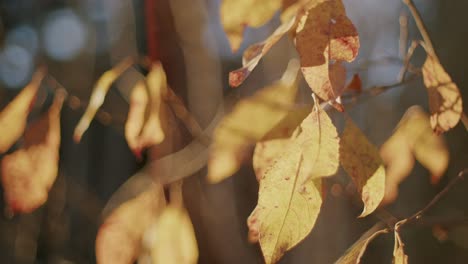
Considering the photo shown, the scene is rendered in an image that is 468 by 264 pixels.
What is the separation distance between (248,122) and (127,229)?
0.16 meters

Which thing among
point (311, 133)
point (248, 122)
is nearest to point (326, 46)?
point (311, 133)

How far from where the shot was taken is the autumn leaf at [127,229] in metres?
0.49

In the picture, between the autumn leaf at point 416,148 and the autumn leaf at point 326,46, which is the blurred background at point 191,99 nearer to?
the autumn leaf at point 416,148

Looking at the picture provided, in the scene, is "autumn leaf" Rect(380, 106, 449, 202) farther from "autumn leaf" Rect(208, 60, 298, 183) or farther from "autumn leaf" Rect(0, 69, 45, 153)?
"autumn leaf" Rect(0, 69, 45, 153)

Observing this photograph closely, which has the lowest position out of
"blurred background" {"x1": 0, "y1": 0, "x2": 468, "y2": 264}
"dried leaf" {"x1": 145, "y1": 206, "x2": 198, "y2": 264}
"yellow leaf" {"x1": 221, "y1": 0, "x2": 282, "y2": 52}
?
"blurred background" {"x1": 0, "y1": 0, "x2": 468, "y2": 264}

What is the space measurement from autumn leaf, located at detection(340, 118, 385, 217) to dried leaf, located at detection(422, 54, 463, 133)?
6 cm

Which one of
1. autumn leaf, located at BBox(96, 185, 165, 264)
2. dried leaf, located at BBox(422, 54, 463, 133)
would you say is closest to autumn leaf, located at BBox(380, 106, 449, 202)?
dried leaf, located at BBox(422, 54, 463, 133)

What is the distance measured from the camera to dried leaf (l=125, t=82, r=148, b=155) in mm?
495

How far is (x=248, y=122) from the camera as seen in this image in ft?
1.68

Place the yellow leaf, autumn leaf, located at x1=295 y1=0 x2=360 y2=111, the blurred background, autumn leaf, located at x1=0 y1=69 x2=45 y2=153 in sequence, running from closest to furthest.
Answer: autumn leaf, located at x1=295 y1=0 x2=360 y2=111, the yellow leaf, autumn leaf, located at x1=0 y1=69 x2=45 y2=153, the blurred background

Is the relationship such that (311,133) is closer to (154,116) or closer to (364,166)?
(364,166)

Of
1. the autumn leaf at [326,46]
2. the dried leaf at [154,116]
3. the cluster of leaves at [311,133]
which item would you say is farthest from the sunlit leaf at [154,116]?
the autumn leaf at [326,46]

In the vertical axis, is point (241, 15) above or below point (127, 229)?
above

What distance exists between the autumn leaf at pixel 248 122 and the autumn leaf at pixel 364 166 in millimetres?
117
